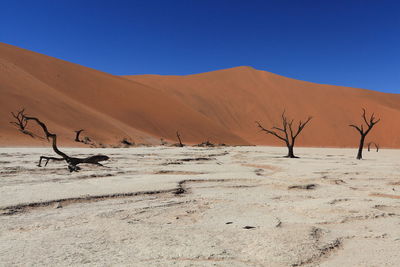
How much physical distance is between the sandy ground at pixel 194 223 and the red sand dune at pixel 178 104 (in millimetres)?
14715

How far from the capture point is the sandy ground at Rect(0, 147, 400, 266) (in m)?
2.07

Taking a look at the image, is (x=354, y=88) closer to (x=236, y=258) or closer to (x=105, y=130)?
(x=105, y=130)

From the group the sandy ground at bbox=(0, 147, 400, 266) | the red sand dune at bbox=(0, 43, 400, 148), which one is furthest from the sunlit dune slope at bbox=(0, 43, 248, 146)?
the sandy ground at bbox=(0, 147, 400, 266)

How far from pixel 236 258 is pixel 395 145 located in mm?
46533

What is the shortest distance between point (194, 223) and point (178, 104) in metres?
36.7

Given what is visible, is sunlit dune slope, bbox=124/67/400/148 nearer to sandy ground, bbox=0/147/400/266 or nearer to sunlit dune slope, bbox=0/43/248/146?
sunlit dune slope, bbox=0/43/248/146

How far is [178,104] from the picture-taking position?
1547 inches

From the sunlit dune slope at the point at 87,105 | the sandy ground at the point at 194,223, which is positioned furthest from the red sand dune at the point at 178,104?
the sandy ground at the point at 194,223

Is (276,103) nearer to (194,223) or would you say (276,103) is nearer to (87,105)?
(87,105)

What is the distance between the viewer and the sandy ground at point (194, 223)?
6.80ft

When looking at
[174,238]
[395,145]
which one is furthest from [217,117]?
[174,238]

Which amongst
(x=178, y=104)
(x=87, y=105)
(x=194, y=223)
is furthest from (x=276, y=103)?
(x=194, y=223)

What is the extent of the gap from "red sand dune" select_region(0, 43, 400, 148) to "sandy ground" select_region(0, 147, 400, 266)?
14715mm

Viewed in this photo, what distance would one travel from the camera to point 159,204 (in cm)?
360
